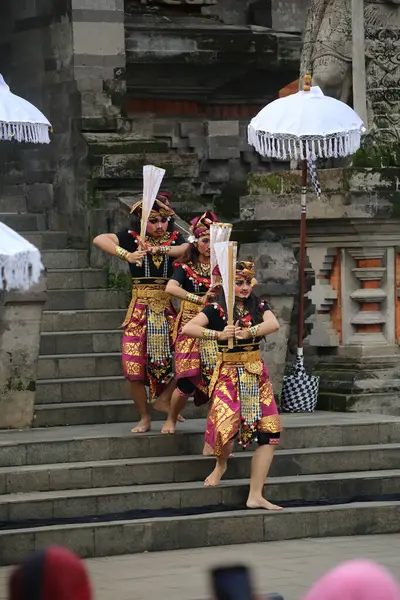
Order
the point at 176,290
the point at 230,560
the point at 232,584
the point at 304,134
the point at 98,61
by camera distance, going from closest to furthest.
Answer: the point at 232,584 → the point at 230,560 → the point at 176,290 → the point at 304,134 → the point at 98,61

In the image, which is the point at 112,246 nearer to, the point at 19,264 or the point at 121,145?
the point at 19,264

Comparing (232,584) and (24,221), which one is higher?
(24,221)

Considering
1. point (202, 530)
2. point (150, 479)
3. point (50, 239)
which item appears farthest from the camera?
point (50, 239)

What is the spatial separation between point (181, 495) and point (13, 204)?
627cm

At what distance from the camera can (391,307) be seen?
12242 millimetres

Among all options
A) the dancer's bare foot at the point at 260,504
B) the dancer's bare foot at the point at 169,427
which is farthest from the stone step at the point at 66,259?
the dancer's bare foot at the point at 260,504

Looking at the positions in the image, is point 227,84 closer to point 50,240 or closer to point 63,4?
point 63,4

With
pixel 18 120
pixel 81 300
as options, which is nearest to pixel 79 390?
pixel 81 300

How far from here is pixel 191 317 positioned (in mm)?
10461

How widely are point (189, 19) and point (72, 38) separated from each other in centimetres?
219

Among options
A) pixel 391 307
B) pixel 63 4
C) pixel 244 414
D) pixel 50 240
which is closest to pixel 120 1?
pixel 63 4

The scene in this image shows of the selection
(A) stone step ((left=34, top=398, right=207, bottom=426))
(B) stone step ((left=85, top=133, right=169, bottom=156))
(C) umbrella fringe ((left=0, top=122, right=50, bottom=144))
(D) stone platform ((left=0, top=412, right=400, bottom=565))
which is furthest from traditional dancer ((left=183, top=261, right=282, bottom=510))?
(B) stone step ((left=85, top=133, right=169, bottom=156))

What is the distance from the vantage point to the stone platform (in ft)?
31.1

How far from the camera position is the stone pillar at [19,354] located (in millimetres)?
10977
